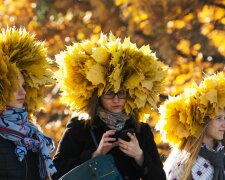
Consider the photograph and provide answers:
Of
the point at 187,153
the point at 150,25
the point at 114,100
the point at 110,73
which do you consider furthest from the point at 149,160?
the point at 150,25

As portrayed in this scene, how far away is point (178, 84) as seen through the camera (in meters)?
13.7

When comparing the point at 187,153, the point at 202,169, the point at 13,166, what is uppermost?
the point at 187,153

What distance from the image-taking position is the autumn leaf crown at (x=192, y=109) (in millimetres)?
7250

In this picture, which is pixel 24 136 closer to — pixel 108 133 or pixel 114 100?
pixel 108 133

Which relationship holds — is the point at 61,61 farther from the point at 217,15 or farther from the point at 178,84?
the point at 178,84

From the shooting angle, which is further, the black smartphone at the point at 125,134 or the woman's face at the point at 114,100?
the woman's face at the point at 114,100

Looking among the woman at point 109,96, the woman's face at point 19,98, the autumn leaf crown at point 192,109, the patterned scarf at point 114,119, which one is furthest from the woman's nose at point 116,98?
the autumn leaf crown at point 192,109

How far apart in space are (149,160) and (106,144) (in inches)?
15.3

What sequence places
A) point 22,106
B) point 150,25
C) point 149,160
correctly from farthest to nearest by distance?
1. point 150,25
2. point 149,160
3. point 22,106

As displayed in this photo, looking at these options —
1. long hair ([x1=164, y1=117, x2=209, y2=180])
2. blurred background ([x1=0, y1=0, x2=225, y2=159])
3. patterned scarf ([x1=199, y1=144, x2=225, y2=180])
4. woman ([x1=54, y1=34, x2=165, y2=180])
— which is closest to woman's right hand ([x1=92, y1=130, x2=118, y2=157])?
woman ([x1=54, y1=34, x2=165, y2=180])

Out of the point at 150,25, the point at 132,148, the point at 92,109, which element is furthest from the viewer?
the point at 150,25

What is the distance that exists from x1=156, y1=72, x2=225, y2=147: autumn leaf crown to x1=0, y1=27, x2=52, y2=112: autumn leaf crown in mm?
1462

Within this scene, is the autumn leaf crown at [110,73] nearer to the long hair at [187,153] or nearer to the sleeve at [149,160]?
the sleeve at [149,160]

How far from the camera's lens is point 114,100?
640cm
